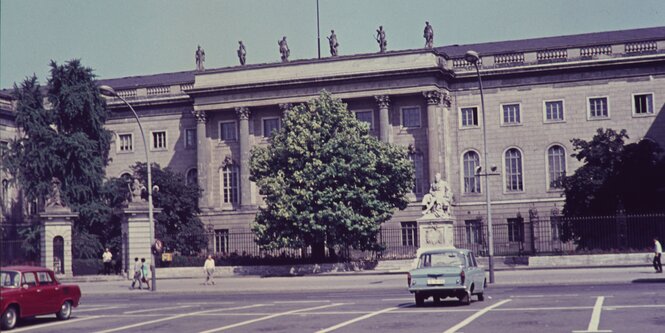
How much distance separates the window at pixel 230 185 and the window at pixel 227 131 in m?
2.42

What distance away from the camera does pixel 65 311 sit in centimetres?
2819

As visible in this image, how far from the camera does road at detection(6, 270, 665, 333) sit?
2092 cm

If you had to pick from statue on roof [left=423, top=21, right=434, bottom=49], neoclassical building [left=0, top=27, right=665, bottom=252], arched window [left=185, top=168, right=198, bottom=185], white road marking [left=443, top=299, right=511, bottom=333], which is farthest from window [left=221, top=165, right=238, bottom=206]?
white road marking [left=443, top=299, right=511, bottom=333]

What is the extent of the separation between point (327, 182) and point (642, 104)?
29068mm

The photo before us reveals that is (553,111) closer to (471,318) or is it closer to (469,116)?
(469,116)

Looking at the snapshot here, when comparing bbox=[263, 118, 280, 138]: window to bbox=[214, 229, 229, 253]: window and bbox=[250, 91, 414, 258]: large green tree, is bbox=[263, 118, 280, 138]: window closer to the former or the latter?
bbox=[214, 229, 229, 253]: window

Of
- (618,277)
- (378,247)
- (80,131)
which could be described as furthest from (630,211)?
(80,131)

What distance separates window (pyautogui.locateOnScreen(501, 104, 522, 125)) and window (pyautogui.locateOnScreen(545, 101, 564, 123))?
2103mm

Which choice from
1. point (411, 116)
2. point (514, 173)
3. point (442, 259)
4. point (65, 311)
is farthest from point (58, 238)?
point (514, 173)

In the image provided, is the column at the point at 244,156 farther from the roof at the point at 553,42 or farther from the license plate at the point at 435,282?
the license plate at the point at 435,282

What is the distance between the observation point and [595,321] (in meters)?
20.7

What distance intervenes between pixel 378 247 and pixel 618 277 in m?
20.3

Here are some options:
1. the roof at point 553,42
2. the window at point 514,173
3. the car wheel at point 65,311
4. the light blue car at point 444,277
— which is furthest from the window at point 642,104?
the car wheel at point 65,311

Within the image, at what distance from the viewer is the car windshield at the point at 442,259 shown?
27.8 meters
